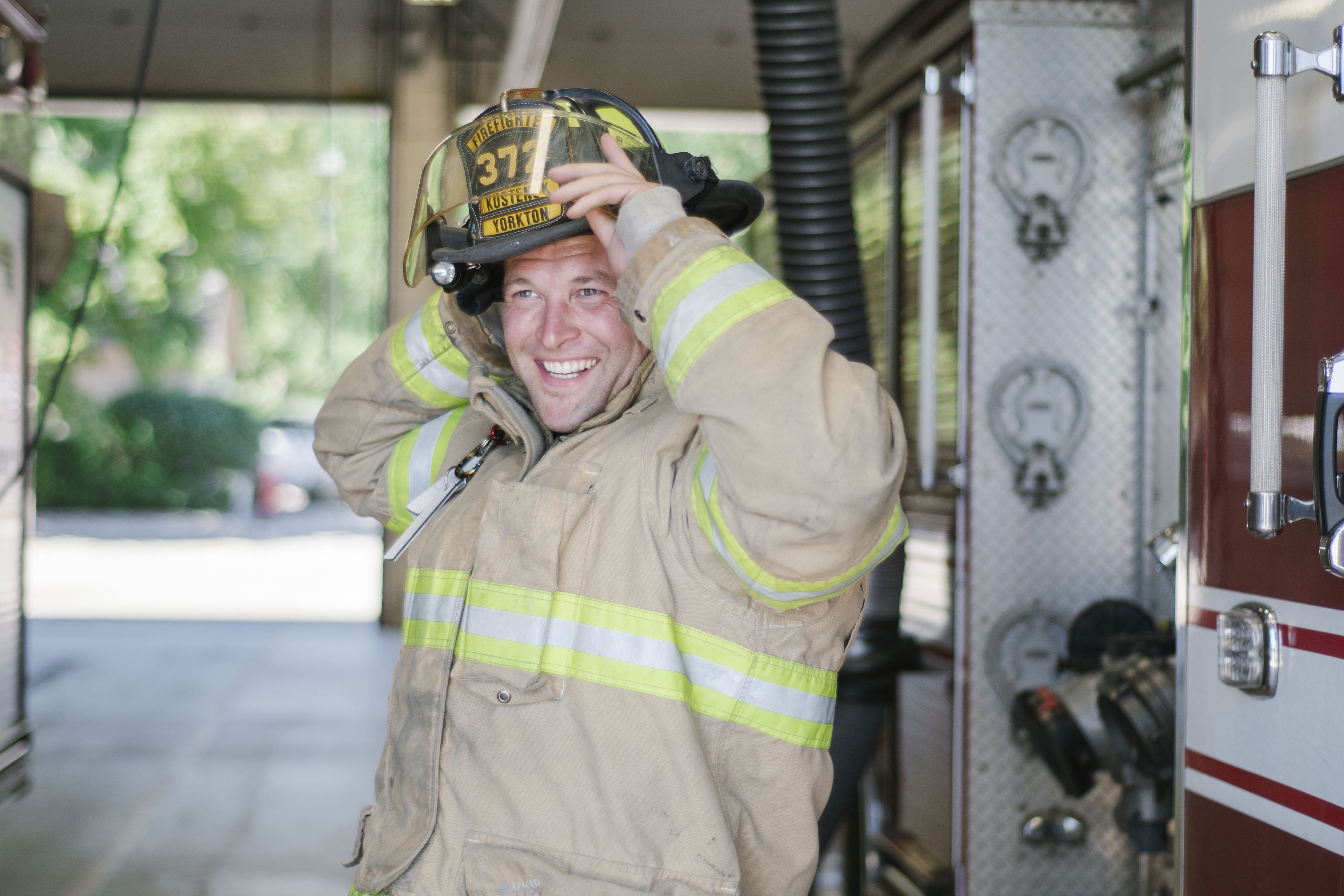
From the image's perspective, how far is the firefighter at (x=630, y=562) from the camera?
4.99ft

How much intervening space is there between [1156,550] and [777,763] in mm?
1100

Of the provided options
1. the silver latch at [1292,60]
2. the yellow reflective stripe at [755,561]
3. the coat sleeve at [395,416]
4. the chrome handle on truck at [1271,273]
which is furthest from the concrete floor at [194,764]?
the silver latch at [1292,60]

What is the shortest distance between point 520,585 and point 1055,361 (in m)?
2.36

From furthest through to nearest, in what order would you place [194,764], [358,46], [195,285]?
[195,285] → [358,46] → [194,764]

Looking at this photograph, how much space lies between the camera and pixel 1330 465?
1.62m

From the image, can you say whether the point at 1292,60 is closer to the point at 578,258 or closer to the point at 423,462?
the point at 578,258

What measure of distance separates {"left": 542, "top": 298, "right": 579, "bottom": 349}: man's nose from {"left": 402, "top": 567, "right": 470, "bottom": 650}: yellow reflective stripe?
0.41 meters

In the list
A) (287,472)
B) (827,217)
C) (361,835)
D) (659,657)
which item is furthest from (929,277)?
(287,472)

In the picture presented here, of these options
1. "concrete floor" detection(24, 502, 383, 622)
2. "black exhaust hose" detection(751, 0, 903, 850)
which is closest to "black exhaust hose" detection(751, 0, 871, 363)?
"black exhaust hose" detection(751, 0, 903, 850)

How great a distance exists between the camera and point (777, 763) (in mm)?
1760

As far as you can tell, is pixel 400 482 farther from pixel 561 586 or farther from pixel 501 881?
pixel 501 881

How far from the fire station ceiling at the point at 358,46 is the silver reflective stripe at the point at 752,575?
6.33 m

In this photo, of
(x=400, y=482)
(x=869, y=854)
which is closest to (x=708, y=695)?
(x=400, y=482)

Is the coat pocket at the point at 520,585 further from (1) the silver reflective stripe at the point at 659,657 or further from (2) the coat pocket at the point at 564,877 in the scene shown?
(2) the coat pocket at the point at 564,877
